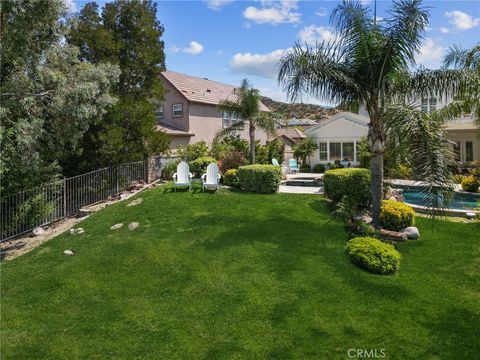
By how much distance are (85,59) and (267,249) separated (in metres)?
13.3

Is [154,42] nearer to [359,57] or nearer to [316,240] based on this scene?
[359,57]

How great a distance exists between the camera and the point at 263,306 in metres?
6.87

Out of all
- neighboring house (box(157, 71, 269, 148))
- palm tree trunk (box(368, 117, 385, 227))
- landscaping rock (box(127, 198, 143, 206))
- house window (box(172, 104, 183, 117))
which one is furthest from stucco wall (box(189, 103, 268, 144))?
palm tree trunk (box(368, 117, 385, 227))

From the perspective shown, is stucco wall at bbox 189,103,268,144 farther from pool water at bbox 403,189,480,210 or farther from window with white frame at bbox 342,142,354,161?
pool water at bbox 403,189,480,210

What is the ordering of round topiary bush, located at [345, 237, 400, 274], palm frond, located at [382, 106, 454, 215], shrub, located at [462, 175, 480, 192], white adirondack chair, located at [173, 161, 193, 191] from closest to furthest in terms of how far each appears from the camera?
round topiary bush, located at [345, 237, 400, 274], palm frond, located at [382, 106, 454, 215], white adirondack chair, located at [173, 161, 193, 191], shrub, located at [462, 175, 480, 192]

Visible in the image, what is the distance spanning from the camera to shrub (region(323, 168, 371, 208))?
40.9ft

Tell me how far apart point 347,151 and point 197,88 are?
1314 centimetres

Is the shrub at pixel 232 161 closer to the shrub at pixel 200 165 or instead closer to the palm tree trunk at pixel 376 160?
the shrub at pixel 200 165

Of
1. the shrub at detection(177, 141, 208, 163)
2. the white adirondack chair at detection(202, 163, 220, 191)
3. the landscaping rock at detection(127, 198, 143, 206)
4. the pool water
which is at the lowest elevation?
the pool water

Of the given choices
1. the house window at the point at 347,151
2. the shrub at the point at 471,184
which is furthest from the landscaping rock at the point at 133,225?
the house window at the point at 347,151

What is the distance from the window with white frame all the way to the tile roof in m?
9.86

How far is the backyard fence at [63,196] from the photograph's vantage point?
1270cm

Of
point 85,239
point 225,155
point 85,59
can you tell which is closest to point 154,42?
point 85,59

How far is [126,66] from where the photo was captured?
18.4 metres
